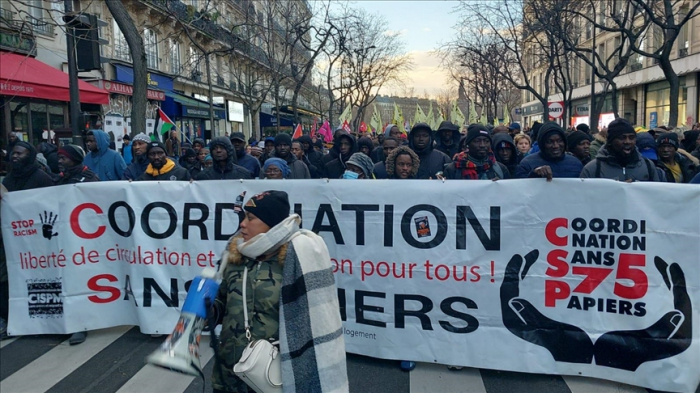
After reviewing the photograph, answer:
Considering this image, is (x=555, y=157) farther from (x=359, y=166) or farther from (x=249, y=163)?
(x=249, y=163)

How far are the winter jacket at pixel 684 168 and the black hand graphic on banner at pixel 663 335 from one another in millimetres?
2820

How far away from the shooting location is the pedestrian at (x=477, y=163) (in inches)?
233

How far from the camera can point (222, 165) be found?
6.86 metres

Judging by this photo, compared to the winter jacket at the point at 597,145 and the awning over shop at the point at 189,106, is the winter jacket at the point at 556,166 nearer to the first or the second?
the winter jacket at the point at 597,145

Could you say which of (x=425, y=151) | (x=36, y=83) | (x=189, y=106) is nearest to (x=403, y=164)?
(x=425, y=151)

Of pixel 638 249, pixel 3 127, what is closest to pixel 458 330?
pixel 638 249

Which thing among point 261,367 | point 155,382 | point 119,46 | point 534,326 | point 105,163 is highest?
point 119,46

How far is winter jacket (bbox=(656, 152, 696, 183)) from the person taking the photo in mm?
6445

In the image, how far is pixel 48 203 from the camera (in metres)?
5.39

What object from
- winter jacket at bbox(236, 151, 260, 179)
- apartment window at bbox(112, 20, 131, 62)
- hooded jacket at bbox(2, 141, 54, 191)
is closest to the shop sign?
apartment window at bbox(112, 20, 131, 62)

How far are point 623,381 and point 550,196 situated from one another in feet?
4.78

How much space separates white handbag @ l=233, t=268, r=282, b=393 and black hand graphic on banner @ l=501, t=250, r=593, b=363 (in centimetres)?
240

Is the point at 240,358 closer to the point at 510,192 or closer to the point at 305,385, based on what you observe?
the point at 305,385

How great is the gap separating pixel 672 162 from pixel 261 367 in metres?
6.01
